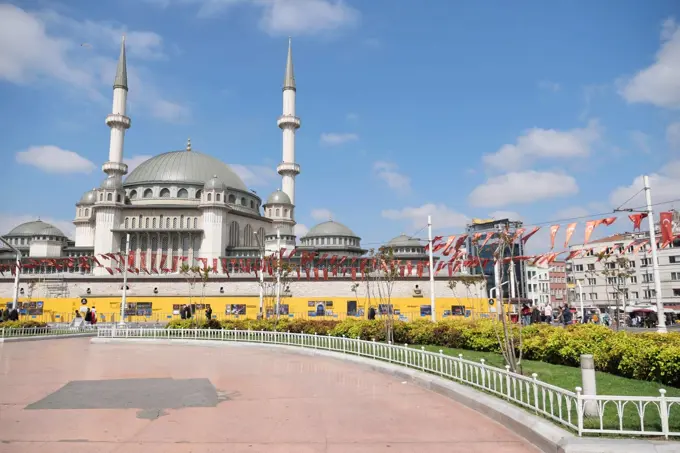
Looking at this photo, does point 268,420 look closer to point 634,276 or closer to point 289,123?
point 289,123

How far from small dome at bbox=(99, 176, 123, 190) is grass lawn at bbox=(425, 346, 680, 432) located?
51928 millimetres

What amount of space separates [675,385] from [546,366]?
282 centimetres

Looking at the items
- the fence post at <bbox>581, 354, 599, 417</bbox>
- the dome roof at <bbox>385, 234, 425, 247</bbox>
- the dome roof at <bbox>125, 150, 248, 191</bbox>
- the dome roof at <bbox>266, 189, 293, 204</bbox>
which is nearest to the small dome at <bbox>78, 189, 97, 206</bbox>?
the dome roof at <bbox>125, 150, 248, 191</bbox>

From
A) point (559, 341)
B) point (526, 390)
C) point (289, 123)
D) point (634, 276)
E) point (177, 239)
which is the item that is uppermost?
point (289, 123)

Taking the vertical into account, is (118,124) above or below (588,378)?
above

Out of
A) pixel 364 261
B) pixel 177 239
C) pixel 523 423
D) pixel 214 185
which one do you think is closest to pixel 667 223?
pixel 523 423

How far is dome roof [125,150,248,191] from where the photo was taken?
2507 inches

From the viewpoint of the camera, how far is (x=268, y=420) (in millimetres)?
7152

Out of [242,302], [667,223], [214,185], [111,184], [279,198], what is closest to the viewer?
[667,223]

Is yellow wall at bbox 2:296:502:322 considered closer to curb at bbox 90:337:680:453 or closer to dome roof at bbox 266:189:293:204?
curb at bbox 90:337:680:453

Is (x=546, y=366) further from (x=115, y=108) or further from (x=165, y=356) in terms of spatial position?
(x=115, y=108)

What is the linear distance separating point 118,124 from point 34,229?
2667cm

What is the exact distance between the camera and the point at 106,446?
5.88 m

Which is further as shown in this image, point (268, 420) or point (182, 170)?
point (182, 170)
